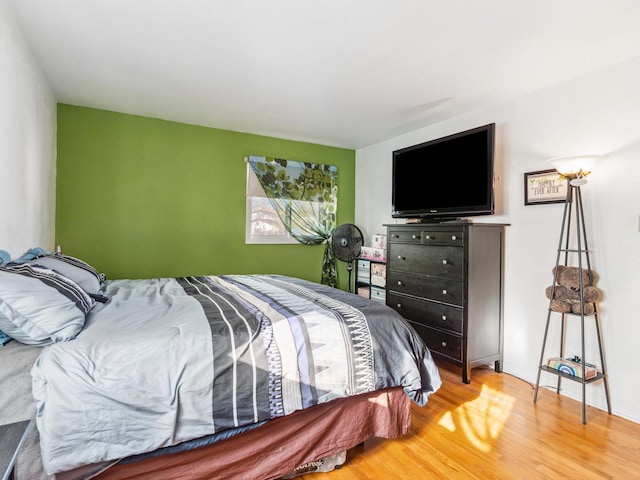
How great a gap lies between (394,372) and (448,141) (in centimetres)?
232

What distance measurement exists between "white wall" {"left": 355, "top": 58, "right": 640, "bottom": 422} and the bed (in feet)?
4.90

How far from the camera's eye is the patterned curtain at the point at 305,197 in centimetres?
427

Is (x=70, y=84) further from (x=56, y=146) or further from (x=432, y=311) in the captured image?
(x=432, y=311)

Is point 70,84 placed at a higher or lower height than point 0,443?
higher

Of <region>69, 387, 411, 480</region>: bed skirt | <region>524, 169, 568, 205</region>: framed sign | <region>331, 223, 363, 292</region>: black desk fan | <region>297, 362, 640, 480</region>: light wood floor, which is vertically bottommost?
<region>297, 362, 640, 480</region>: light wood floor

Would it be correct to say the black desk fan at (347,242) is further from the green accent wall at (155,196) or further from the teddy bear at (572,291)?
the teddy bear at (572,291)

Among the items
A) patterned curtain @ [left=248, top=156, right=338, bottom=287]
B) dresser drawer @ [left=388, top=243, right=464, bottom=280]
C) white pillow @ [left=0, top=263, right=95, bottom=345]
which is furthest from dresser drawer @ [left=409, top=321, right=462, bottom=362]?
white pillow @ [left=0, top=263, right=95, bottom=345]

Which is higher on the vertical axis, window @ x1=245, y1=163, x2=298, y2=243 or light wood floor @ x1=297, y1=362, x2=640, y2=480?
window @ x1=245, y1=163, x2=298, y2=243

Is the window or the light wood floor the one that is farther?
the window

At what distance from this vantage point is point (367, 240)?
4.73 m

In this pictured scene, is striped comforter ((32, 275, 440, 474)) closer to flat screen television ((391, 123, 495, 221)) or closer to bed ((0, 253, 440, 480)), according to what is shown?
bed ((0, 253, 440, 480))

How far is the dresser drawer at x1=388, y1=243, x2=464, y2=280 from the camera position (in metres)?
2.91

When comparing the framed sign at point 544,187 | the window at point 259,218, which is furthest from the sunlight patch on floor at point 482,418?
the window at point 259,218

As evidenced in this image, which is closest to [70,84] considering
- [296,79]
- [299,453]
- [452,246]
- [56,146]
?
[56,146]
